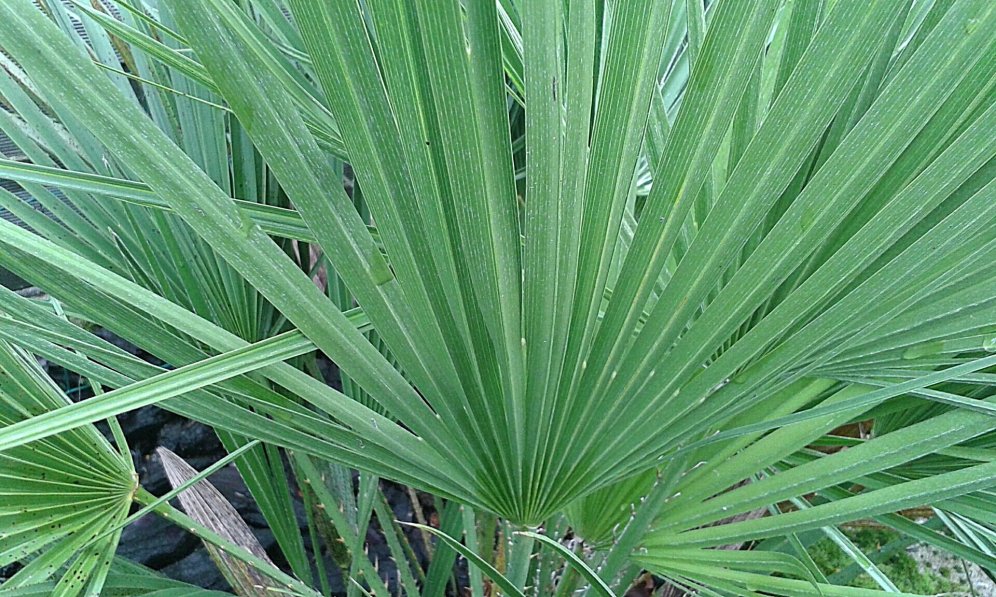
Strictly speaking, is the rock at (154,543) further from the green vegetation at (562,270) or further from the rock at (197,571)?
the green vegetation at (562,270)

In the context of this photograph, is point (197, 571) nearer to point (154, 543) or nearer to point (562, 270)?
→ point (154, 543)

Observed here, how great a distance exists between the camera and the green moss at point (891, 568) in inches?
53.5

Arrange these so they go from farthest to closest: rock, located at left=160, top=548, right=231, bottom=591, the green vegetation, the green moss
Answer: rock, located at left=160, top=548, right=231, bottom=591
the green moss
the green vegetation

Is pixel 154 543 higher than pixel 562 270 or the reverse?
the reverse

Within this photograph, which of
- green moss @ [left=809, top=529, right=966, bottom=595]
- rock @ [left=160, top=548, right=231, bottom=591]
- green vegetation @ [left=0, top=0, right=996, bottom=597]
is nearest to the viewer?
green vegetation @ [left=0, top=0, right=996, bottom=597]

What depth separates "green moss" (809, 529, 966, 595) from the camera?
53.5 inches

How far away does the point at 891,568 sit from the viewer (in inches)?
55.6

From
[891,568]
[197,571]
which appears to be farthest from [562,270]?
[197,571]

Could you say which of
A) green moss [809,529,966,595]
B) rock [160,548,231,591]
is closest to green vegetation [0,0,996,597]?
green moss [809,529,966,595]

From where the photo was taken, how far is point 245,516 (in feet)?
5.56

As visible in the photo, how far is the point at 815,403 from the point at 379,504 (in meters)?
0.63

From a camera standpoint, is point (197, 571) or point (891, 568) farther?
point (197, 571)

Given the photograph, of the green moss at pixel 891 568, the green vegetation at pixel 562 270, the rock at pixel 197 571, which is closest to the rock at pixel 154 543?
the rock at pixel 197 571

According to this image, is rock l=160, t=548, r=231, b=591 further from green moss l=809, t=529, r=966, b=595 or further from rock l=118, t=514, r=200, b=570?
green moss l=809, t=529, r=966, b=595
